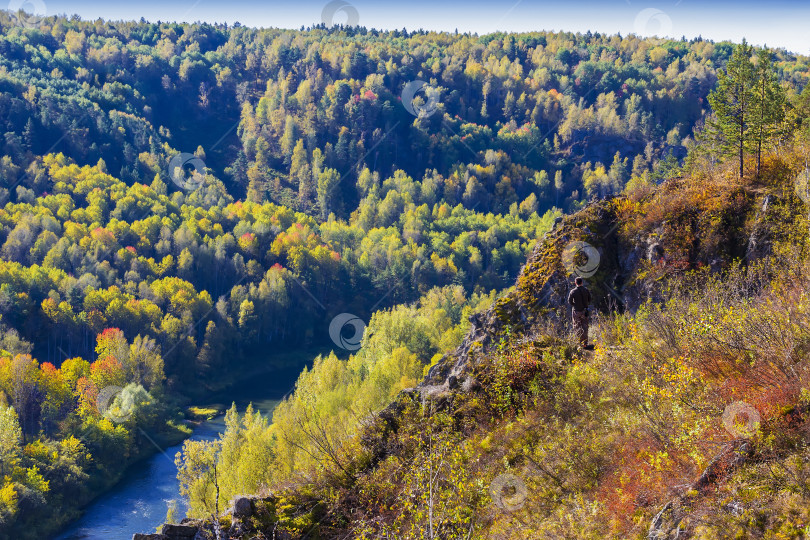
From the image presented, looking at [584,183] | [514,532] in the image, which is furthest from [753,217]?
[584,183]

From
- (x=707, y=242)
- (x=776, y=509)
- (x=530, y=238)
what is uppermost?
(x=707, y=242)

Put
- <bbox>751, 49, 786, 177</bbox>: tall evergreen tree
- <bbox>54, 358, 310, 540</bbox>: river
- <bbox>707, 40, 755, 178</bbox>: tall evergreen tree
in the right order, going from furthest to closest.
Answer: <bbox>54, 358, 310, 540</bbox>: river → <bbox>707, 40, 755, 178</bbox>: tall evergreen tree → <bbox>751, 49, 786, 177</bbox>: tall evergreen tree

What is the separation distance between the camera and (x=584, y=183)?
187250mm

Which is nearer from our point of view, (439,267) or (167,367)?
(167,367)

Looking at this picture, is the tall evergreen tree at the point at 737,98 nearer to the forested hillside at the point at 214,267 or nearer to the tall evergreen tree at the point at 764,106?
the tall evergreen tree at the point at 764,106

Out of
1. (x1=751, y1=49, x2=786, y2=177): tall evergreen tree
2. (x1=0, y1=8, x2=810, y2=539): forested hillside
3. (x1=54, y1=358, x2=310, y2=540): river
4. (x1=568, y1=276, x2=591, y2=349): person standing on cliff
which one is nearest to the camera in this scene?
(x1=568, y1=276, x2=591, y2=349): person standing on cliff

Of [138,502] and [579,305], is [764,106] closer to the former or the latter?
[579,305]

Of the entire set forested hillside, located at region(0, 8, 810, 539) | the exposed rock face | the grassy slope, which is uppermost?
the grassy slope

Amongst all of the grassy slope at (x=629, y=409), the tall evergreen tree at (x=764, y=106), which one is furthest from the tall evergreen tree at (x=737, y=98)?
the grassy slope at (x=629, y=409)

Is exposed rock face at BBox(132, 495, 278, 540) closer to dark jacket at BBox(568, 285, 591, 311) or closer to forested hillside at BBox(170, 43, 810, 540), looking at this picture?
forested hillside at BBox(170, 43, 810, 540)

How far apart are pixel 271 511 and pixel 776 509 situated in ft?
31.7

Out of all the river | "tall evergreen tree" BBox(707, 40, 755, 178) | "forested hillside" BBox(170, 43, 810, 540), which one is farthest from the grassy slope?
the river

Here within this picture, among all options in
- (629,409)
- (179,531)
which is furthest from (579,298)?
(179,531)

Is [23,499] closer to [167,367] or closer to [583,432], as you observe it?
[167,367]
